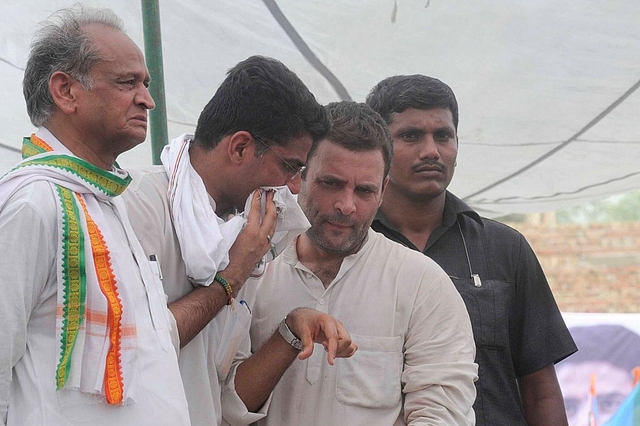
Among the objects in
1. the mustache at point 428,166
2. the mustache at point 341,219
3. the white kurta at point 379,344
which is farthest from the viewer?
the mustache at point 428,166

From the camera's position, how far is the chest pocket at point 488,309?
124 inches

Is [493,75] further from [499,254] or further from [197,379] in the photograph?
[197,379]

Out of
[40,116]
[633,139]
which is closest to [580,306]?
[633,139]

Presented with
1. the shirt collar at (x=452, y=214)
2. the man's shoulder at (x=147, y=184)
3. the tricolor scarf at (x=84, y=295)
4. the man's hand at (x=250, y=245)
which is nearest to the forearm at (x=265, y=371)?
the man's hand at (x=250, y=245)

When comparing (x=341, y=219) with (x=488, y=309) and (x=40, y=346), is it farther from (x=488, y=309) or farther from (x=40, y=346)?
(x=40, y=346)

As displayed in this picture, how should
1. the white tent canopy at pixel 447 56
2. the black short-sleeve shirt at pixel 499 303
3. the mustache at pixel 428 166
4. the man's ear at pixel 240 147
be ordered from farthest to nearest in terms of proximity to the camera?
the white tent canopy at pixel 447 56 → the mustache at pixel 428 166 → the black short-sleeve shirt at pixel 499 303 → the man's ear at pixel 240 147

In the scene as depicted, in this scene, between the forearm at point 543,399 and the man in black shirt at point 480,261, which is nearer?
the man in black shirt at point 480,261

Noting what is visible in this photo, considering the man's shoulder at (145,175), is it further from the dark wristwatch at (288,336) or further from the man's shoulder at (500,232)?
the man's shoulder at (500,232)

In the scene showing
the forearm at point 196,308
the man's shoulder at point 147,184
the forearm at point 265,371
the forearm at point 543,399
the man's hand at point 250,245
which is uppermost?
the man's shoulder at point 147,184

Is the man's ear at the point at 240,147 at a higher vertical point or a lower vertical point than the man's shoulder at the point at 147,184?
higher

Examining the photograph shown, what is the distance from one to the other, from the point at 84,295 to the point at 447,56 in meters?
3.04

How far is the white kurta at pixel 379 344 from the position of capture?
101 inches

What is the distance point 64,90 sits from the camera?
2.04 meters

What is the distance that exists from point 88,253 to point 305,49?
2.80 m
